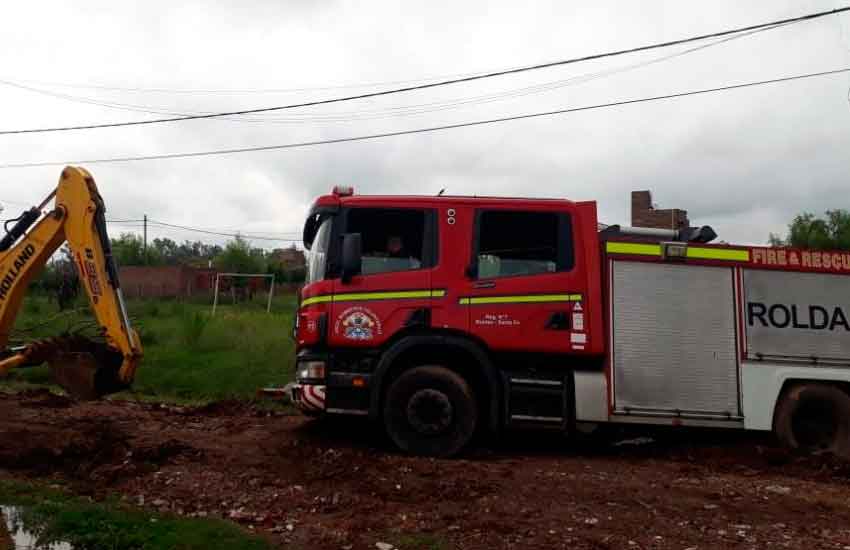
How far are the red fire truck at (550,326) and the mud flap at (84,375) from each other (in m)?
1.94

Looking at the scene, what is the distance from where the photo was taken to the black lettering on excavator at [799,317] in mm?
7602

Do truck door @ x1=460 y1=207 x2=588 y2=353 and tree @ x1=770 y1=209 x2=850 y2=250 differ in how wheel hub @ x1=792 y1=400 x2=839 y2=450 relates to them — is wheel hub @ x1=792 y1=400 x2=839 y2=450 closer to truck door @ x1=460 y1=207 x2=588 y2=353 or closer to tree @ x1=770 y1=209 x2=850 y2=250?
truck door @ x1=460 y1=207 x2=588 y2=353

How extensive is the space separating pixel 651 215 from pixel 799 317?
7.15 meters

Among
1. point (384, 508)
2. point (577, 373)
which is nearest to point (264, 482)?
point (384, 508)

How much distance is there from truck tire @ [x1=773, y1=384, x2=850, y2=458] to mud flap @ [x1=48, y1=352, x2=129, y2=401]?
693cm

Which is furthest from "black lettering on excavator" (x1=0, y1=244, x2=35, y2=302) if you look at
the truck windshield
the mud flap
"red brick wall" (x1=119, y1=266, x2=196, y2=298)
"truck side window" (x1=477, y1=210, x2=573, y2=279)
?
"red brick wall" (x1=119, y1=266, x2=196, y2=298)

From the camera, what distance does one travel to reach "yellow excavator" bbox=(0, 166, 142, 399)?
24.4 ft

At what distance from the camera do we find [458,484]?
6059 millimetres

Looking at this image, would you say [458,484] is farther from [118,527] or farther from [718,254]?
[718,254]

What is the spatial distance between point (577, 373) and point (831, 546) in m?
2.78

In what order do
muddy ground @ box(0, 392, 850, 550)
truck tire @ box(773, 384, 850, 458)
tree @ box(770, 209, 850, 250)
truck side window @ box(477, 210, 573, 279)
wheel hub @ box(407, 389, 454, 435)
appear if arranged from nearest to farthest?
muddy ground @ box(0, 392, 850, 550)
wheel hub @ box(407, 389, 454, 435)
truck side window @ box(477, 210, 573, 279)
truck tire @ box(773, 384, 850, 458)
tree @ box(770, 209, 850, 250)

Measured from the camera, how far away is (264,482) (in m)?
6.24

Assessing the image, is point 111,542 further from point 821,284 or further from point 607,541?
point 821,284

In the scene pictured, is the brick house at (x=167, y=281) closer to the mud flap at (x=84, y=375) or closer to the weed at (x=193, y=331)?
the weed at (x=193, y=331)
